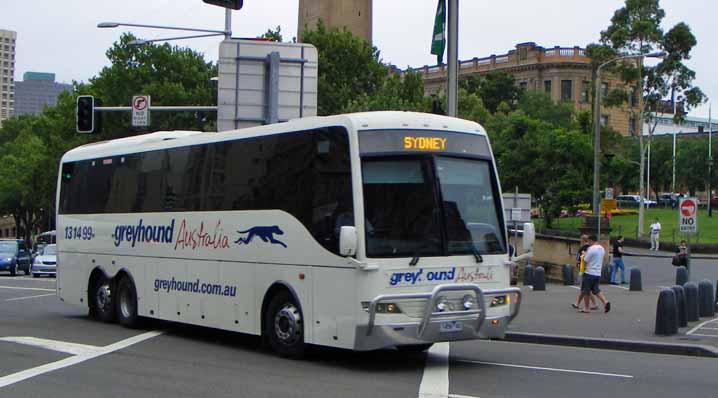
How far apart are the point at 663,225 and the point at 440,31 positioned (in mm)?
54205

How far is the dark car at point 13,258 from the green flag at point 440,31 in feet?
109

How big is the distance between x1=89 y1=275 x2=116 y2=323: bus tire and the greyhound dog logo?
16.0 ft

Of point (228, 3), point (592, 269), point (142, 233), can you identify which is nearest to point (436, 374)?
point (142, 233)

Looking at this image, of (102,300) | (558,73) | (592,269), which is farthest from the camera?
(558,73)

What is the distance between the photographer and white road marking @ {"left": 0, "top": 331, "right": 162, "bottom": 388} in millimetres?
11852

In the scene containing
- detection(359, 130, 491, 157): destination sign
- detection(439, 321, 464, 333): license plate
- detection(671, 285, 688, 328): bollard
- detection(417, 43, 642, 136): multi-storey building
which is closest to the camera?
detection(439, 321, 464, 333): license plate

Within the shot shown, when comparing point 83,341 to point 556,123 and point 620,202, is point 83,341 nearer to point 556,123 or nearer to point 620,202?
point 556,123

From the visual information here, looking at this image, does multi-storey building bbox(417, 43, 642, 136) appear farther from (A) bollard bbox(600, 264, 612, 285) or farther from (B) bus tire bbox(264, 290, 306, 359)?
(B) bus tire bbox(264, 290, 306, 359)

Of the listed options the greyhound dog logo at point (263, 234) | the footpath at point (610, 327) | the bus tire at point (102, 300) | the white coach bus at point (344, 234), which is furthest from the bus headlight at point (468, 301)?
the bus tire at point (102, 300)

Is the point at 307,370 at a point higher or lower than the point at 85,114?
lower

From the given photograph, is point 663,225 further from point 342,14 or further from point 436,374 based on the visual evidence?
point 436,374

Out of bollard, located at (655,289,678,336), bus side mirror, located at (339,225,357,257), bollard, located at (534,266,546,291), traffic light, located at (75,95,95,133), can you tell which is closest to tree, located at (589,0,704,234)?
bollard, located at (534,266,546,291)

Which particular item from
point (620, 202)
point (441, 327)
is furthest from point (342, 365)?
point (620, 202)

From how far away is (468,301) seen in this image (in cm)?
1277
